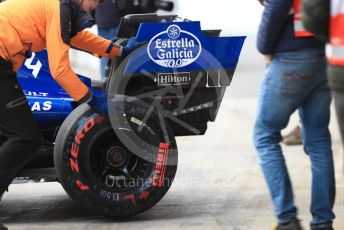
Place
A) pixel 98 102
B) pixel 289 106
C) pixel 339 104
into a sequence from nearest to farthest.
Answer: pixel 339 104, pixel 289 106, pixel 98 102

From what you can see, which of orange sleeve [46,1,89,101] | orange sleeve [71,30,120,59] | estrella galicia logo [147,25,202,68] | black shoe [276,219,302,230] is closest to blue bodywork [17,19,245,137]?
estrella galicia logo [147,25,202,68]

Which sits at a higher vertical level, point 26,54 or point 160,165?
point 26,54

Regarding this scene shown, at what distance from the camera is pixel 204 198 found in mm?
5898

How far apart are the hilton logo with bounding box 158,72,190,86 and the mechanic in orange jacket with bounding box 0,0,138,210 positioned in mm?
673

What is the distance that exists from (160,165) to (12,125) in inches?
39.5

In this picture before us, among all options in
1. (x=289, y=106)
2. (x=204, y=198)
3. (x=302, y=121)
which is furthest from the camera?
(x=204, y=198)

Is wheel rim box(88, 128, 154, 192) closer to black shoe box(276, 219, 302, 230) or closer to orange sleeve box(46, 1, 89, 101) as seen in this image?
orange sleeve box(46, 1, 89, 101)

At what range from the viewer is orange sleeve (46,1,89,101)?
4746mm

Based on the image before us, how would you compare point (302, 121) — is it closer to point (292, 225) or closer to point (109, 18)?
point (292, 225)

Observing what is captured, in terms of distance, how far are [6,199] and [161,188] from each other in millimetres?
1376

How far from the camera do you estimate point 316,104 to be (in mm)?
4359

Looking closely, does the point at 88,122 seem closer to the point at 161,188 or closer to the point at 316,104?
the point at 161,188

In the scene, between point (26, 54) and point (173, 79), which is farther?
point (173, 79)

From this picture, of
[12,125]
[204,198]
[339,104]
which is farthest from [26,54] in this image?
[339,104]
